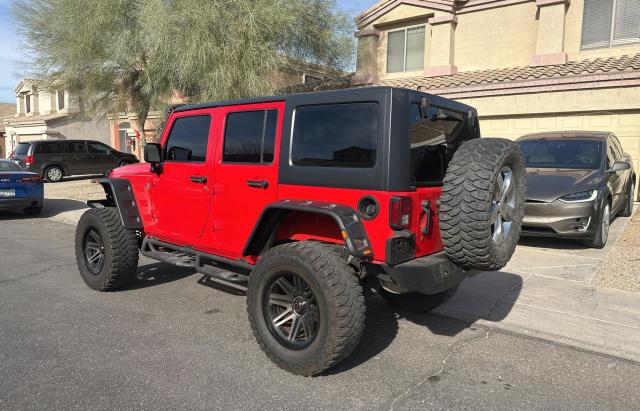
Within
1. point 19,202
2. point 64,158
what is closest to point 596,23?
point 19,202

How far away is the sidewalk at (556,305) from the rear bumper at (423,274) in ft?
4.86

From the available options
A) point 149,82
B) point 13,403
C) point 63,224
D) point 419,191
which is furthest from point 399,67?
point 13,403

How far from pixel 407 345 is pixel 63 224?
887 centimetres

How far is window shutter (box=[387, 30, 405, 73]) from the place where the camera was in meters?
16.4

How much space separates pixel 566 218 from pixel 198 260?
5.08m

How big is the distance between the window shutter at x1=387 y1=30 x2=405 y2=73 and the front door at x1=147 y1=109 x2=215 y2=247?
12.9 metres

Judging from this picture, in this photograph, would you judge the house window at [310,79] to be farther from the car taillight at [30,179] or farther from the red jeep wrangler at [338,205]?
the red jeep wrangler at [338,205]

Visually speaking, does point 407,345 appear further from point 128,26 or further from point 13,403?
point 128,26

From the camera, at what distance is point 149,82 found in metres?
12.7

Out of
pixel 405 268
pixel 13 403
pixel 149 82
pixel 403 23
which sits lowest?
pixel 13 403

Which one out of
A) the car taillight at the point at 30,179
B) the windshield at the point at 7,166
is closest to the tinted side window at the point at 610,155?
the car taillight at the point at 30,179

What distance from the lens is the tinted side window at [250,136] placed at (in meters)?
3.87

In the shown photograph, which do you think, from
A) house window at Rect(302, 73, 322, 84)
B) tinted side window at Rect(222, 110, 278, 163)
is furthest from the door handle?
house window at Rect(302, 73, 322, 84)

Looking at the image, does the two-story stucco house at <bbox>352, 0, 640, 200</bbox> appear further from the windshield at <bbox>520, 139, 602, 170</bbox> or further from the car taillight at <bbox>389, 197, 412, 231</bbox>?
the car taillight at <bbox>389, 197, 412, 231</bbox>
